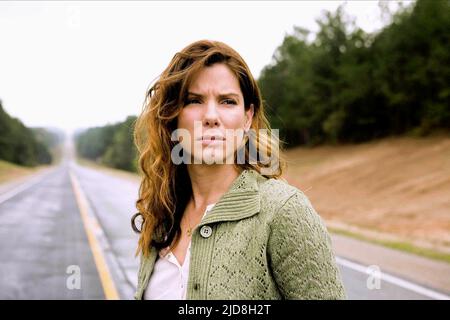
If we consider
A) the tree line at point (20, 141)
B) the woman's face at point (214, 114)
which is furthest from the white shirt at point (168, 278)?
the tree line at point (20, 141)

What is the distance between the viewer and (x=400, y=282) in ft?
20.3

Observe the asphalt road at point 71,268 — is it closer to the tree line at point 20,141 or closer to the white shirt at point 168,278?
the tree line at point 20,141

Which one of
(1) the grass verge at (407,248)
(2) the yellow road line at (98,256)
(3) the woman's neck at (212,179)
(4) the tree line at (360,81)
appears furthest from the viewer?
(4) the tree line at (360,81)

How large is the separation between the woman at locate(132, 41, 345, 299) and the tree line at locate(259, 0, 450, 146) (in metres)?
24.6

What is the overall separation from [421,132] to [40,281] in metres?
24.9

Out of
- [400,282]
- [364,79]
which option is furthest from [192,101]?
[364,79]

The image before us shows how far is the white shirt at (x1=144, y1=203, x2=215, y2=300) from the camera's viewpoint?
4.44 feet

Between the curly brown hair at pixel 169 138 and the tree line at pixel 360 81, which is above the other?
the tree line at pixel 360 81

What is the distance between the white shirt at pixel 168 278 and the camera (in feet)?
4.44

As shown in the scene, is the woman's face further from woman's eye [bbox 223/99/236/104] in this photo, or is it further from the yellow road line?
the yellow road line

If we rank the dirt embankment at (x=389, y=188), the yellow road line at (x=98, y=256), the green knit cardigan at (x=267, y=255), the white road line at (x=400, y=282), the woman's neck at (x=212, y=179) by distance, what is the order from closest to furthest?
1. the green knit cardigan at (x=267, y=255)
2. the woman's neck at (x=212, y=179)
3. the white road line at (x=400, y=282)
4. the yellow road line at (x=98, y=256)
5. the dirt embankment at (x=389, y=188)

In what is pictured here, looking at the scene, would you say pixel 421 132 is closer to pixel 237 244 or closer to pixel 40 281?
pixel 40 281

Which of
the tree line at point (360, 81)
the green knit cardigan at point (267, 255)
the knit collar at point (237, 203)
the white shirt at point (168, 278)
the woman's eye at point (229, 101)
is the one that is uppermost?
the tree line at point (360, 81)

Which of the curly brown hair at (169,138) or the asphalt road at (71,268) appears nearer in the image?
the curly brown hair at (169,138)
